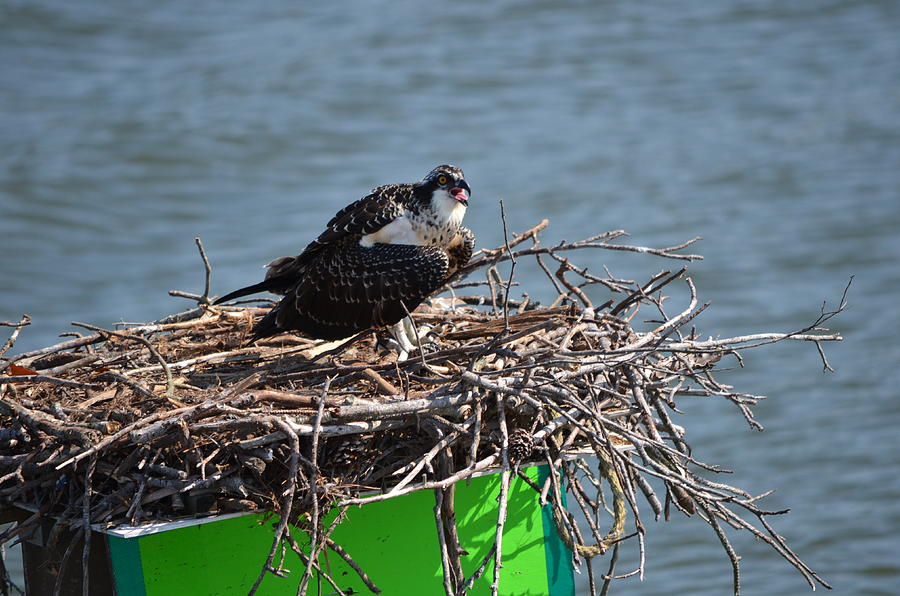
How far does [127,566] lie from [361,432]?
83cm

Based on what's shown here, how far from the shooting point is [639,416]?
159 inches

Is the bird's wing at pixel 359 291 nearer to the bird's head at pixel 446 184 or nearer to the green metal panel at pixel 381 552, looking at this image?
the bird's head at pixel 446 184

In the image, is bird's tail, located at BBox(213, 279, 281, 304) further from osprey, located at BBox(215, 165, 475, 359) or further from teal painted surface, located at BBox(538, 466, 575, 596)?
teal painted surface, located at BBox(538, 466, 575, 596)

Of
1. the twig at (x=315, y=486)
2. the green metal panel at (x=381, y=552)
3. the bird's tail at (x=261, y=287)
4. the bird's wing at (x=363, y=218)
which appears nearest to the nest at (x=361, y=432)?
the twig at (x=315, y=486)

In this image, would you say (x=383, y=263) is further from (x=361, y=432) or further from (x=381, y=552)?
(x=381, y=552)

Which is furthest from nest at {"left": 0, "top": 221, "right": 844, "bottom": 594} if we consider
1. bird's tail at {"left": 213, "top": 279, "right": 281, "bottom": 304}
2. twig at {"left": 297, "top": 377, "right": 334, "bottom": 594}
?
bird's tail at {"left": 213, "top": 279, "right": 281, "bottom": 304}

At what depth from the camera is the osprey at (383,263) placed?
4426 mm

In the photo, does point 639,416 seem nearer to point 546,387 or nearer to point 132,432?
point 546,387

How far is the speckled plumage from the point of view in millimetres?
4426

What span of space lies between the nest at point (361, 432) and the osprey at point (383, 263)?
0.19 meters

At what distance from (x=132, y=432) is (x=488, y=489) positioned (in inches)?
52.0

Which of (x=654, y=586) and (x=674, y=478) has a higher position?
(x=674, y=478)

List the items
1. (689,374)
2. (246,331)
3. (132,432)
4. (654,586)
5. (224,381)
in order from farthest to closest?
(654,586), (246,331), (224,381), (689,374), (132,432)

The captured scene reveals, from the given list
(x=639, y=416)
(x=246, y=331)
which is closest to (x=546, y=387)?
(x=639, y=416)
